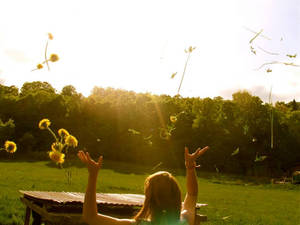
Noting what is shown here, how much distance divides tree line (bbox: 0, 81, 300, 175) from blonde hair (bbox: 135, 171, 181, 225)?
132 feet

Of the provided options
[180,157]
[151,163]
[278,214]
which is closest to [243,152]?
[180,157]

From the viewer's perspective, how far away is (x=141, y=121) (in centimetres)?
4769

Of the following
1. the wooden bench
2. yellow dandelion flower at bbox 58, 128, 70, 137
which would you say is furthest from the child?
the wooden bench

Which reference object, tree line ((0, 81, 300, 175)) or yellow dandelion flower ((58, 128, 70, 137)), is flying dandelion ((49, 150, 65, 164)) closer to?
yellow dandelion flower ((58, 128, 70, 137))

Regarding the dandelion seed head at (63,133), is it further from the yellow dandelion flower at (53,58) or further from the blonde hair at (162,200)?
the blonde hair at (162,200)

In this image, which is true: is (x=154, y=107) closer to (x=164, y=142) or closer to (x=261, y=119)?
(x=164, y=142)

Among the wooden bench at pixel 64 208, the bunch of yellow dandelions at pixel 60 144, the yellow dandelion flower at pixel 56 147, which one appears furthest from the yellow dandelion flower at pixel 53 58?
the wooden bench at pixel 64 208

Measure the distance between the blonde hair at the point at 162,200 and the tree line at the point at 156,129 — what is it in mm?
40385

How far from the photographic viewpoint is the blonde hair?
276 cm

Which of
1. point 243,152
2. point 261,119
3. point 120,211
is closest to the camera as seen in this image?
point 120,211

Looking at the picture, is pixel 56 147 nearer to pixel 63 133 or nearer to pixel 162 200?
pixel 63 133

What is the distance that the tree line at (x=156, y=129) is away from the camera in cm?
4562

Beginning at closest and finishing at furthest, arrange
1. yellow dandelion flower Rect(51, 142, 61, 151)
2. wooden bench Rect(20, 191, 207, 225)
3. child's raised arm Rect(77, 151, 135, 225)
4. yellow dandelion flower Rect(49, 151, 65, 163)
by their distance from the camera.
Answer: child's raised arm Rect(77, 151, 135, 225)
yellow dandelion flower Rect(49, 151, 65, 163)
yellow dandelion flower Rect(51, 142, 61, 151)
wooden bench Rect(20, 191, 207, 225)

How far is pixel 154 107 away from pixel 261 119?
11744 millimetres
